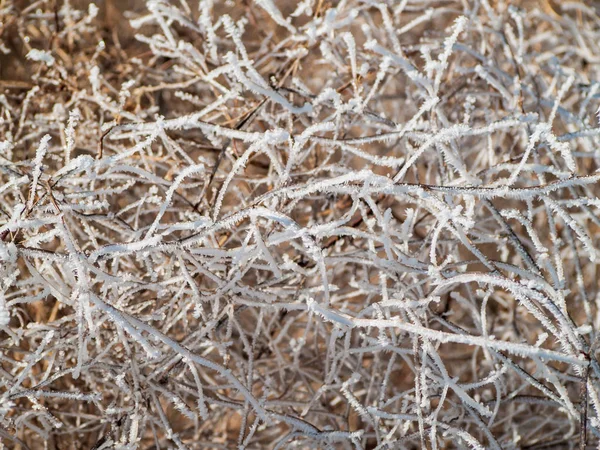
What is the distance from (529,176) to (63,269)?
736 millimetres

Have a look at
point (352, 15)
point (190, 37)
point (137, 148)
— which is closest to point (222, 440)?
point (137, 148)

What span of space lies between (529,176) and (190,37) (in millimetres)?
798

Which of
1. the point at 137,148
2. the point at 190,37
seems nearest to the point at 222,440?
the point at 137,148

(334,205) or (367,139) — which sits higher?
(367,139)

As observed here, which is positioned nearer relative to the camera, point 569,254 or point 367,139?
point 367,139

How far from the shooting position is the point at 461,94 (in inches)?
36.6

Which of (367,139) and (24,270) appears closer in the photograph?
(367,139)

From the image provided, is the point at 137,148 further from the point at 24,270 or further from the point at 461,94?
the point at 24,270

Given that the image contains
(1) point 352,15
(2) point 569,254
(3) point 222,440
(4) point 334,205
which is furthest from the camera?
(2) point 569,254

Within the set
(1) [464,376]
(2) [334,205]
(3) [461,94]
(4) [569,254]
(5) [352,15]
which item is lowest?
(1) [464,376]

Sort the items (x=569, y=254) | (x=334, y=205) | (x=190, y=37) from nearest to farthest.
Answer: (x=334, y=205)
(x=569, y=254)
(x=190, y=37)

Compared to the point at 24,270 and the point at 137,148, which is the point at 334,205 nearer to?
the point at 137,148

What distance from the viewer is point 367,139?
0.62 m

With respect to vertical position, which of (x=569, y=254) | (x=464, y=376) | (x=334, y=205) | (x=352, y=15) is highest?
(x=352, y=15)
